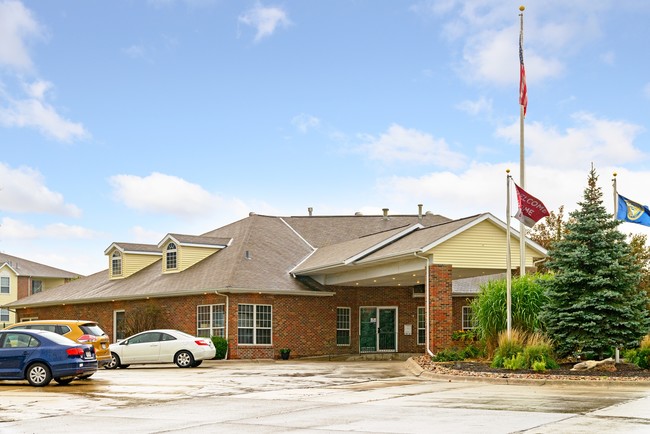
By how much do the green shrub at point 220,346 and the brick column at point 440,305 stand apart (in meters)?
9.25

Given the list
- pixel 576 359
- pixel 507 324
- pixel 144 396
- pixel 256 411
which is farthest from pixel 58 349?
pixel 576 359

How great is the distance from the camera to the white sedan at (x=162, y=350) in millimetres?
28141

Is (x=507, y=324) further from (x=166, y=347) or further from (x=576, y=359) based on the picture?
(x=166, y=347)

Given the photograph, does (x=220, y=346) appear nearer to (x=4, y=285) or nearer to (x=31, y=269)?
(x=4, y=285)

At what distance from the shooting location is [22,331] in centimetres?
2006

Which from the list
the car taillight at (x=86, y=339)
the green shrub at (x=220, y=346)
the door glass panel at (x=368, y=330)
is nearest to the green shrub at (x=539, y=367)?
the car taillight at (x=86, y=339)

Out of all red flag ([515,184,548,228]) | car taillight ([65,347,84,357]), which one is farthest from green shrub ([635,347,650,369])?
car taillight ([65,347,84,357])

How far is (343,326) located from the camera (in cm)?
3666

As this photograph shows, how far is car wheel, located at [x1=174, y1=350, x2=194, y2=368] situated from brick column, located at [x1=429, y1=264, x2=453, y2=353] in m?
8.21

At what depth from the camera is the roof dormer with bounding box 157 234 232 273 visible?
125 feet

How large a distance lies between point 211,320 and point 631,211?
1713 centimetres

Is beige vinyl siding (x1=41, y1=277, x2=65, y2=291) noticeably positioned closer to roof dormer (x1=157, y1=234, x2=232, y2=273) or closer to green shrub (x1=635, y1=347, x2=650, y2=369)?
roof dormer (x1=157, y1=234, x2=232, y2=273)

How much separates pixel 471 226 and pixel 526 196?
3.94 m

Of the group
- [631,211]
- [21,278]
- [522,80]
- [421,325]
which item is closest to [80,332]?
[522,80]
